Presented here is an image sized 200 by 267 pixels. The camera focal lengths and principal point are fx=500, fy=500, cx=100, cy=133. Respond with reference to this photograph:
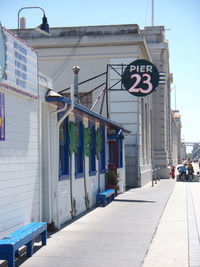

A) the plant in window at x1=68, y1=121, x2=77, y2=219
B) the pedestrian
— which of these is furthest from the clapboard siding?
the pedestrian

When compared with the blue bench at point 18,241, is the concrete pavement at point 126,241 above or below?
below

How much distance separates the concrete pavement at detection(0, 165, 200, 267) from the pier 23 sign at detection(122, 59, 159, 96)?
7.23m

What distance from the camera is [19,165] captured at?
30.8ft

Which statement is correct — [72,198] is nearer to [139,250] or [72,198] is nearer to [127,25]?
[139,250]

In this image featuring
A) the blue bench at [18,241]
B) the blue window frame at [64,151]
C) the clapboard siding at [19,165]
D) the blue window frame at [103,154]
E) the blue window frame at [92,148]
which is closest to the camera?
the blue bench at [18,241]

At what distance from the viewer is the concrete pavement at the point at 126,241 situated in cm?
816

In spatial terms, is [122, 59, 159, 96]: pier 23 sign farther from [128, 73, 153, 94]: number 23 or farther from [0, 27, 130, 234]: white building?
[0, 27, 130, 234]: white building

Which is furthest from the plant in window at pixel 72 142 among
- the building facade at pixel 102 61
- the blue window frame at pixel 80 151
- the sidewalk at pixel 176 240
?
the building facade at pixel 102 61

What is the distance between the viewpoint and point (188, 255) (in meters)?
8.68

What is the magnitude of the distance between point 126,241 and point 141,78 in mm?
12814

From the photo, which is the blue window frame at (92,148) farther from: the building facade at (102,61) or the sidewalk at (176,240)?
the building facade at (102,61)

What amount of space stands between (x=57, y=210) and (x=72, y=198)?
1906 mm

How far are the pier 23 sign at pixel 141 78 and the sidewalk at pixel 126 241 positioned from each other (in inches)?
284

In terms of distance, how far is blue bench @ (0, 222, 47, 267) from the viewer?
7230 mm
